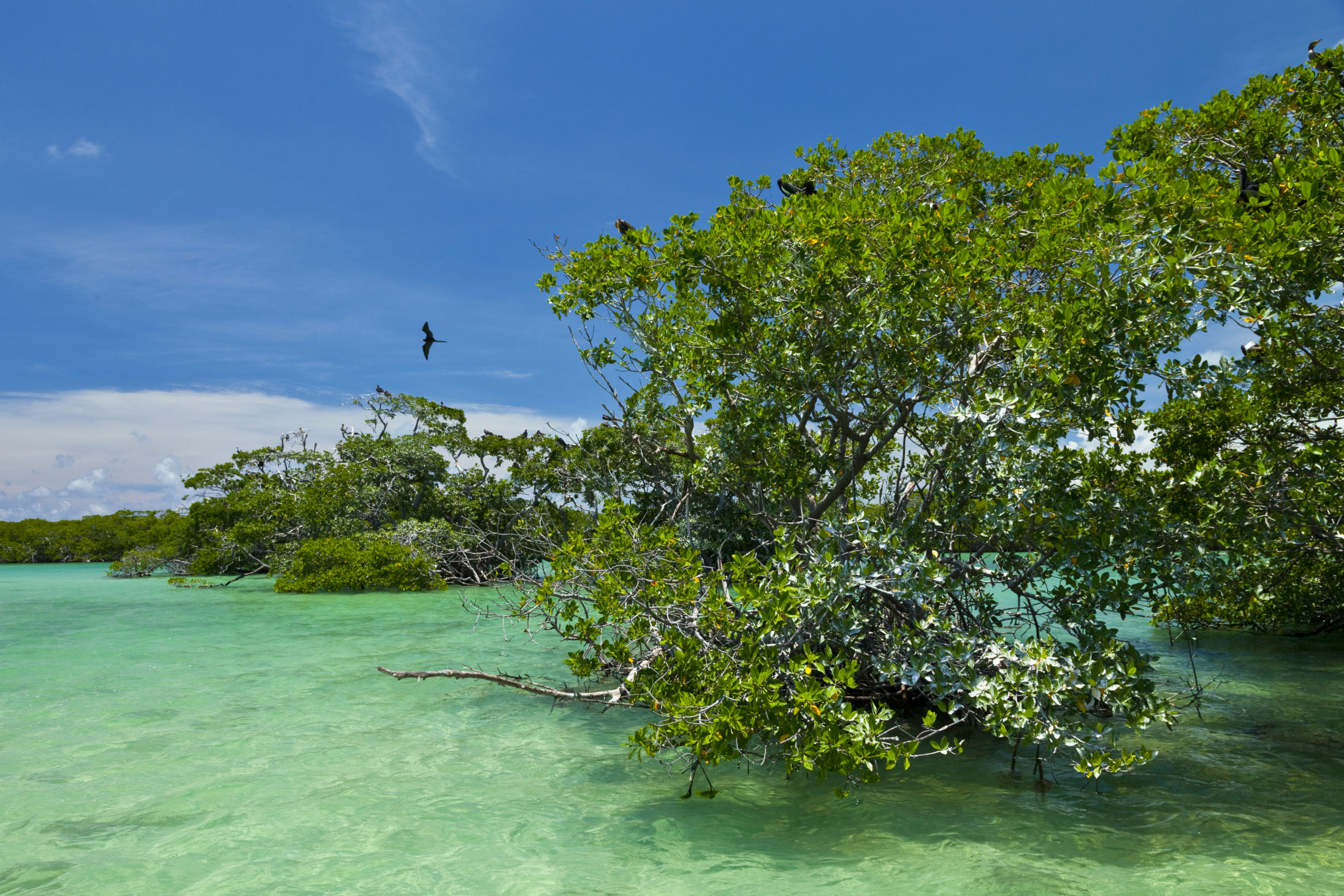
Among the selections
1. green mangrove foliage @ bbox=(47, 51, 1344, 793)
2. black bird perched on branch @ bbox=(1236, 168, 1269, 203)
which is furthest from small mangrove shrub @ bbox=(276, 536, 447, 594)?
black bird perched on branch @ bbox=(1236, 168, 1269, 203)

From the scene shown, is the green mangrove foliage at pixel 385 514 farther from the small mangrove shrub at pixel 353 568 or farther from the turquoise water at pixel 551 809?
the turquoise water at pixel 551 809

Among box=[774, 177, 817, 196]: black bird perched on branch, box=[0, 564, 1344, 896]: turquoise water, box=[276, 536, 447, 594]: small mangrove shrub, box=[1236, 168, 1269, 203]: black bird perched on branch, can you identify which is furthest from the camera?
box=[276, 536, 447, 594]: small mangrove shrub

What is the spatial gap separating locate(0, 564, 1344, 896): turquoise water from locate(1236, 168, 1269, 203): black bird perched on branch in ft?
15.6

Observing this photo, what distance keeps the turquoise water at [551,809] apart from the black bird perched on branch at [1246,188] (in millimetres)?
4750

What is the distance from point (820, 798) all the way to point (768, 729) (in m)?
1.26

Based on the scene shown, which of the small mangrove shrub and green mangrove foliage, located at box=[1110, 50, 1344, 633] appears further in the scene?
the small mangrove shrub

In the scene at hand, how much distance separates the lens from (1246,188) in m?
7.06

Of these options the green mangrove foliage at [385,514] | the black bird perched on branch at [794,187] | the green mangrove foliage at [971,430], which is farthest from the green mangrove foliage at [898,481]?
the green mangrove foliage at [385,514]

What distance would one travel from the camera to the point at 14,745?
816cm

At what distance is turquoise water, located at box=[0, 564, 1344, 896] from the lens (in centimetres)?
504

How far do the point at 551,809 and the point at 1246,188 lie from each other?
26.3 ft

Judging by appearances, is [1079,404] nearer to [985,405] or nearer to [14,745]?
[985,405]

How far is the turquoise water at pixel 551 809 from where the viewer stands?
504 centimetres

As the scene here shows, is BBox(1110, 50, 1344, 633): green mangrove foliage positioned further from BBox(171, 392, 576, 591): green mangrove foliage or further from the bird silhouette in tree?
BBox(171, 392, 576, 591): green mangrove foliage
